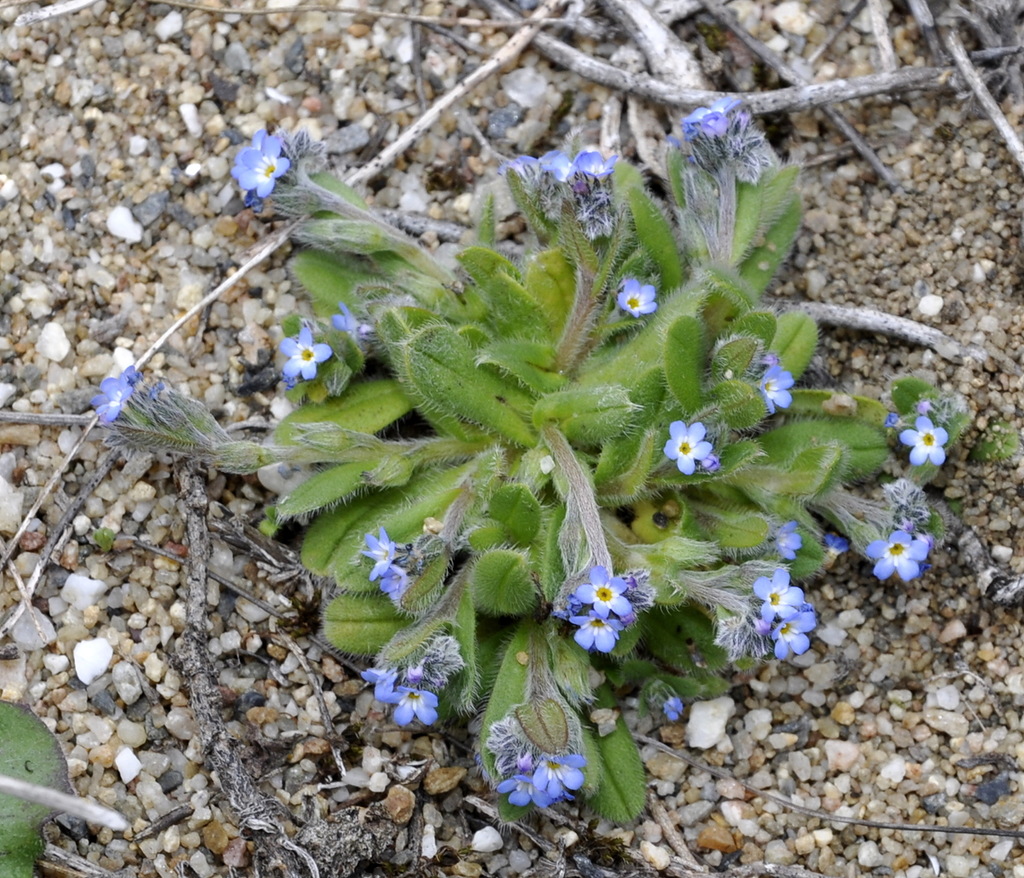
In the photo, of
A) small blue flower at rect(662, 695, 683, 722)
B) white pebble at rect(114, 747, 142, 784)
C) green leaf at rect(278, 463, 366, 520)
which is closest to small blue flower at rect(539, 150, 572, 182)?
green leaf at rect(278, 463, 366, 520)

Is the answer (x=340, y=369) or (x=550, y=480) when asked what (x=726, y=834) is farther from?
(x=340, y=369)

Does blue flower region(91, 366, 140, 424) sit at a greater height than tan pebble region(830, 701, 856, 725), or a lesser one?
greater

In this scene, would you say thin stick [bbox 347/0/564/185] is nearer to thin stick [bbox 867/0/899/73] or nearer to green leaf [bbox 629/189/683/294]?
green leaf [bbox 629/189/683/294]

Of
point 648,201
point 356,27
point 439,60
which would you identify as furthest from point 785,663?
point 356,27

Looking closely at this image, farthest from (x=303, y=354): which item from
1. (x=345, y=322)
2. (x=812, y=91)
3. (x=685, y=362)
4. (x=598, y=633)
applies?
(x=812, y=91)

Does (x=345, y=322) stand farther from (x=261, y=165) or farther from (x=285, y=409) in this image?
(x=261, y=165)

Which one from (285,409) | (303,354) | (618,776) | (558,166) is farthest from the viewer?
(285,409)
